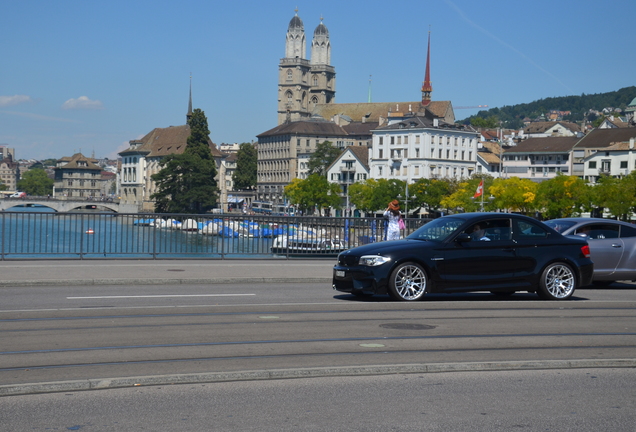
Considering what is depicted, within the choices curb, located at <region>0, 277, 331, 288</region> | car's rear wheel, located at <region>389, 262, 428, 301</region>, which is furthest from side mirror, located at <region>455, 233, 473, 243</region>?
curb, located at <region>0, 277, 331, 288</region>

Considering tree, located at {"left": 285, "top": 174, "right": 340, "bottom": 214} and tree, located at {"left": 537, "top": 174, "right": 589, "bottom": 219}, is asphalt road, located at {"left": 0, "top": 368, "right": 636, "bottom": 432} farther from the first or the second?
tree, located at {"left": 285, "top": 174, "right": 340, "bottom": 214}

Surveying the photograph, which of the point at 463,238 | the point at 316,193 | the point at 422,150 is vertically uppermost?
the point at 422,150

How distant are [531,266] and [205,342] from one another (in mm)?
7037

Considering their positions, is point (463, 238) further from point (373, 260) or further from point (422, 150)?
point (422, 150)

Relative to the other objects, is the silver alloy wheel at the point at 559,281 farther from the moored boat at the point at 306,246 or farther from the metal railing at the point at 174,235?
the moored boat at the point at 306,246

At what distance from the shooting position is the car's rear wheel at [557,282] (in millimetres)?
15016

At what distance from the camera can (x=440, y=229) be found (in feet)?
48.8

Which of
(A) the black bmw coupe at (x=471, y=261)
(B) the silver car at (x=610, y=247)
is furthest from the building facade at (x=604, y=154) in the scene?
(A) the black bmw coupe at (x=471, y=261)

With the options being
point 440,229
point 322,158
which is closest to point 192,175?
point 322,158

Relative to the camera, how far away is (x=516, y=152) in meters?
148

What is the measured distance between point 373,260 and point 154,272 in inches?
258

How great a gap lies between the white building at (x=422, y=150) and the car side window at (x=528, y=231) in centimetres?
11509

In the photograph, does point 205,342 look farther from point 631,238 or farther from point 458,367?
point 631,238

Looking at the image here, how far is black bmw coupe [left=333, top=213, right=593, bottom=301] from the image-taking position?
14227 mm
